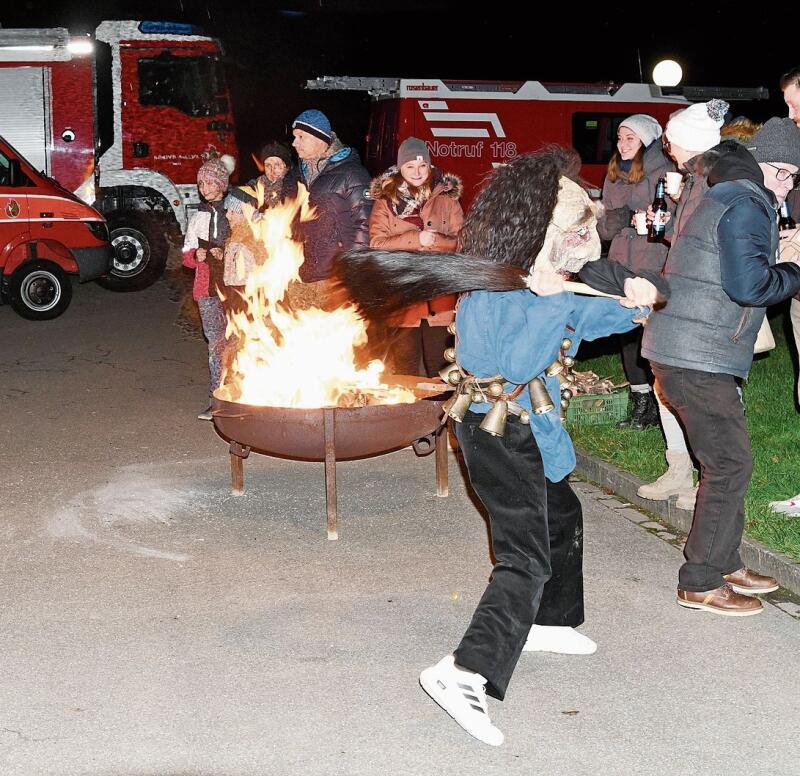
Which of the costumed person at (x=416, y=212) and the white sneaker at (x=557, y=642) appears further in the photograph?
the costumed person at (x=416, y=212)

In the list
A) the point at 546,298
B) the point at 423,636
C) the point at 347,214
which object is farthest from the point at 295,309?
the point at 546,298

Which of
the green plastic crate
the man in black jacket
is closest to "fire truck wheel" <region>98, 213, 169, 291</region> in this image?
the green plastic crate

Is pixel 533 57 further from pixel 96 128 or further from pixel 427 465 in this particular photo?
pixel 427 465

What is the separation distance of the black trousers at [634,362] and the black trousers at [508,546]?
408cm

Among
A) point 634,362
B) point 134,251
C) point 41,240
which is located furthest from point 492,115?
point 634,362

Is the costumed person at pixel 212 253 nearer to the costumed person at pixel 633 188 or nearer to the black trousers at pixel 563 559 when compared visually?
the costumed person at pixel 633 188

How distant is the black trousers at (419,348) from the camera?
25.0 ft

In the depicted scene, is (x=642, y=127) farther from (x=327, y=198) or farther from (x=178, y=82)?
(x=178, y=82)

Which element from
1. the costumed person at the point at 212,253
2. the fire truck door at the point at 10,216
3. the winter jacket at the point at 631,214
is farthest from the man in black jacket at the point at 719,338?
the fire truck door at the point at 10,216

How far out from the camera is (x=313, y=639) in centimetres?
496

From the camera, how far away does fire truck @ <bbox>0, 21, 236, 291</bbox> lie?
55.9 feet

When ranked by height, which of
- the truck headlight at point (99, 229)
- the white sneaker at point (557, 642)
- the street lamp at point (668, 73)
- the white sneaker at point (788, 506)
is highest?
the street lamp at point (668, 73)

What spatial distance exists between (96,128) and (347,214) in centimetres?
1097

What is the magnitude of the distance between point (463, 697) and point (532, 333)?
51.5 inches
